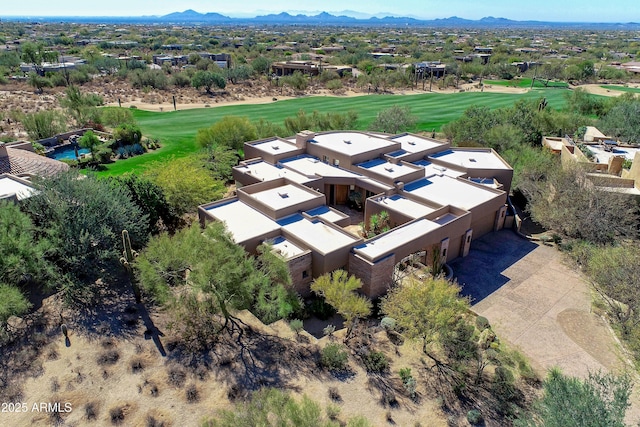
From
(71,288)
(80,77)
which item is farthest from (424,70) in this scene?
(71,288)

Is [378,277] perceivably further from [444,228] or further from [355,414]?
[355,414]

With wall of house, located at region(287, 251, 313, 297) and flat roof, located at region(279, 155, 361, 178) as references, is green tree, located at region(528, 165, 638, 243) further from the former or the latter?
wall of house, located at region(287, 251, 313, 297)

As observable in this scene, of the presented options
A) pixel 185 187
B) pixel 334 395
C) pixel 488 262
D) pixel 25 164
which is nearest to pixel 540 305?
pixel 488 262

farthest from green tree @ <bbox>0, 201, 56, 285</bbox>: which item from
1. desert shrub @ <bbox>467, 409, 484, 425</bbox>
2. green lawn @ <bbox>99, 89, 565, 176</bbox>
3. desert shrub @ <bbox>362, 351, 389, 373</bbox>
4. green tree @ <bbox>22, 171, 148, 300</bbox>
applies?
green lawn @ <bbox>99, 89, 565, 176</bbox>

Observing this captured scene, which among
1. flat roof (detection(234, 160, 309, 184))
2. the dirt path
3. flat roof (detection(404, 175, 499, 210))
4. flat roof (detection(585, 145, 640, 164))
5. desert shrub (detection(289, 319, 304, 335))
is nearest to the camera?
the dirt path

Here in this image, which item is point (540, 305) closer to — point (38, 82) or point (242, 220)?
point (242, 220)

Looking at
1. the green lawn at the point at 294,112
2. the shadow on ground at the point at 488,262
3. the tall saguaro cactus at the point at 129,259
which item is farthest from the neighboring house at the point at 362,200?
the green lawn at the point at 294,112

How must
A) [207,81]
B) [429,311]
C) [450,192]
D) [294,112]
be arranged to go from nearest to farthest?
[429,311] < [450,192] < [294,112] < [207,81]

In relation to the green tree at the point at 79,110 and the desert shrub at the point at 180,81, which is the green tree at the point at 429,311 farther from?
the desert shrub at the point at 180,81
